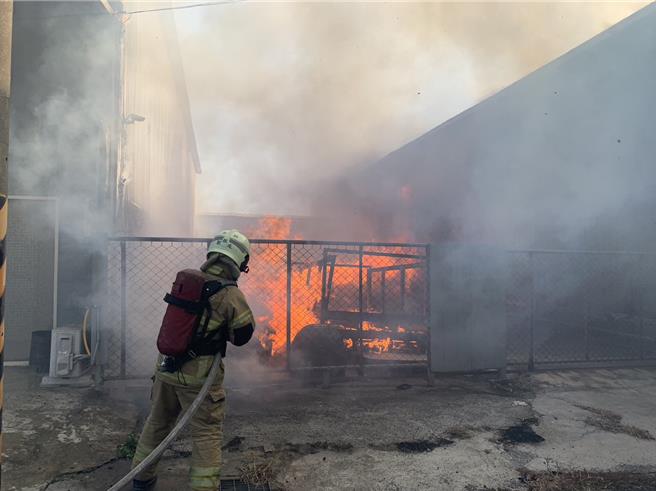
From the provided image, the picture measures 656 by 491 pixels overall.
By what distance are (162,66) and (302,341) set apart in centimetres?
676

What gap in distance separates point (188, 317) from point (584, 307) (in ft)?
20.2

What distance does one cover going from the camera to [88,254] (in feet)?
17.4

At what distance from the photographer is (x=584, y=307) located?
657cm

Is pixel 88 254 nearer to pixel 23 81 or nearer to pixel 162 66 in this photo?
pixel 23 81

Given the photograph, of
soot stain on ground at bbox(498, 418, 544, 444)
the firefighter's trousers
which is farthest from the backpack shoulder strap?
soot stain on ground at bbox(498, 418, 544, 444)

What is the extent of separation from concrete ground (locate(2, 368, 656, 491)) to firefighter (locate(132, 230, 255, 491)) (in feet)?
1.17

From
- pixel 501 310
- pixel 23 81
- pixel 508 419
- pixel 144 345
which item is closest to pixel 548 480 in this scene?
pixel 508 419

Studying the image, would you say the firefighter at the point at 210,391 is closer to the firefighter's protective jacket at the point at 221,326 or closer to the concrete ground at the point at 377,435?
the firefighter's protective jacket at the point at 221,326

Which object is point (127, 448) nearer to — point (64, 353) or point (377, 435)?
point (64, 353)

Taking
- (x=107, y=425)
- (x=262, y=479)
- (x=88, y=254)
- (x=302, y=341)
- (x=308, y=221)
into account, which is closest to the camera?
(x=262, y=479)

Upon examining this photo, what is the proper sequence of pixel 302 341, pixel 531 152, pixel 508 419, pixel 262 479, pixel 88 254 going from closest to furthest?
pixel 262 479
pixel 508 419
pixel 302 341
pixel 88 254
pixel 531 152

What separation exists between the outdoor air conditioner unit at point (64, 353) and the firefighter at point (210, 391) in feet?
7.57

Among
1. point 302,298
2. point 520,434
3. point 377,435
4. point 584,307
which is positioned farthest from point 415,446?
point 584,307

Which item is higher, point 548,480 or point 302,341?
point 302,341
